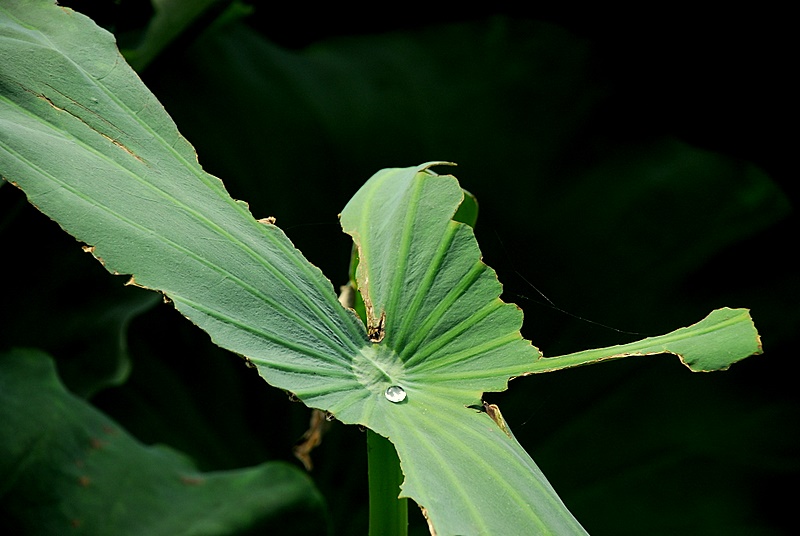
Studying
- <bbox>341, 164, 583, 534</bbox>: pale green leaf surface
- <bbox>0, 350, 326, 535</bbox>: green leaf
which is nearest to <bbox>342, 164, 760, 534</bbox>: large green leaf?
<bbox>341, 164, 583, 534</bbox>: pale green leaf surface

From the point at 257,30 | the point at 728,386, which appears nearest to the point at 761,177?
the point at 728,386

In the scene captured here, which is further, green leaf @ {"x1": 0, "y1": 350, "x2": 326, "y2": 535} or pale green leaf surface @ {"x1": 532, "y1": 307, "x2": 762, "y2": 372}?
green leaf @ {"x1": 0, "y1": 350, "x2": 326, "y2": 535}

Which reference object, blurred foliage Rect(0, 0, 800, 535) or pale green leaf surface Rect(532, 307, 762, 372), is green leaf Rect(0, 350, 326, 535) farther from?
pale green leaf surface Rect(532, 307, 762, 372)

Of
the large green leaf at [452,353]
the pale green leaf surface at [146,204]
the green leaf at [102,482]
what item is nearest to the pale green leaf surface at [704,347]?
the large green leaf at [452,353]

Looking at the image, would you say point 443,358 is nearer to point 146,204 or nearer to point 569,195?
point 146,204

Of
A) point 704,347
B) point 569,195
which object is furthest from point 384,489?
point 569,195
